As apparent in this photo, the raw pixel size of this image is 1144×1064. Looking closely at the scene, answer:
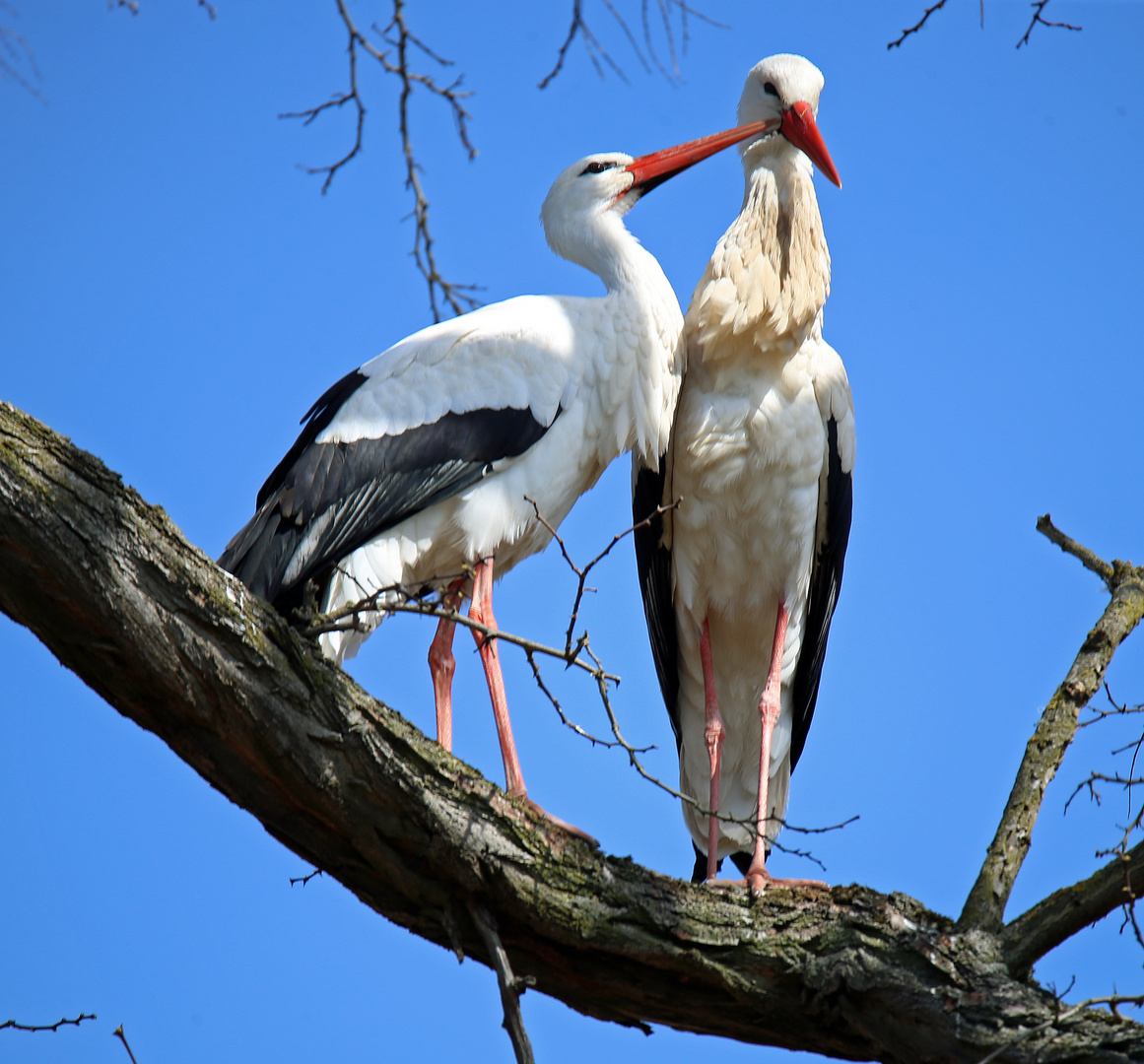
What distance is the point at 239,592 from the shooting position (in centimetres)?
270

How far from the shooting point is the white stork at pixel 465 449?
4172 millimetres

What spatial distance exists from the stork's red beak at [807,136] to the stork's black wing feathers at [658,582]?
1231 mm

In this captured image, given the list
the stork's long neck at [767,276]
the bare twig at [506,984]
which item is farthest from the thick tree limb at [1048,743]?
the stork's long neck at [767,276]

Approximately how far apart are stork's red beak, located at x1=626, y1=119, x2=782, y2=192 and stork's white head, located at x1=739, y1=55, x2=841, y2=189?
0.11 metres

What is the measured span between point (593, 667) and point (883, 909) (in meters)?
1.00

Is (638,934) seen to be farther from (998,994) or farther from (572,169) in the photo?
(572,169)

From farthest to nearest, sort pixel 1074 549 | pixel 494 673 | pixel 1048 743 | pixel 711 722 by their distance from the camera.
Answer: pixel 711 722
pixel 494 673
pixel 1074 549
pixel 1048 743

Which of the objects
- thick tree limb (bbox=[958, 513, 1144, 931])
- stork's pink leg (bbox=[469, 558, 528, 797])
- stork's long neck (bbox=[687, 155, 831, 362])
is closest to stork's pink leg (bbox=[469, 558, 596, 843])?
stork's pink leg (bbox=[469, 558, 528, 797])

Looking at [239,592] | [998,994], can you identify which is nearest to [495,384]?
[239,592]

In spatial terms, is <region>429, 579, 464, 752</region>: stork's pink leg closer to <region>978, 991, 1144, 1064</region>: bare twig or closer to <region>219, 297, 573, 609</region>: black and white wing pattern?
<region>219, 297, 573, 609</region>: black and white wing pattern

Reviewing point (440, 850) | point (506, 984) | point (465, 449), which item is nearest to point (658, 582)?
point (465, 449)

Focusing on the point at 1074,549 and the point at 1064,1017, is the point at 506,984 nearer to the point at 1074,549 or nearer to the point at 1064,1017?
the point at 1064,1017

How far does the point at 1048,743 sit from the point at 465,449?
2.06 metres

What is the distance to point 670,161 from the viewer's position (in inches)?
208
